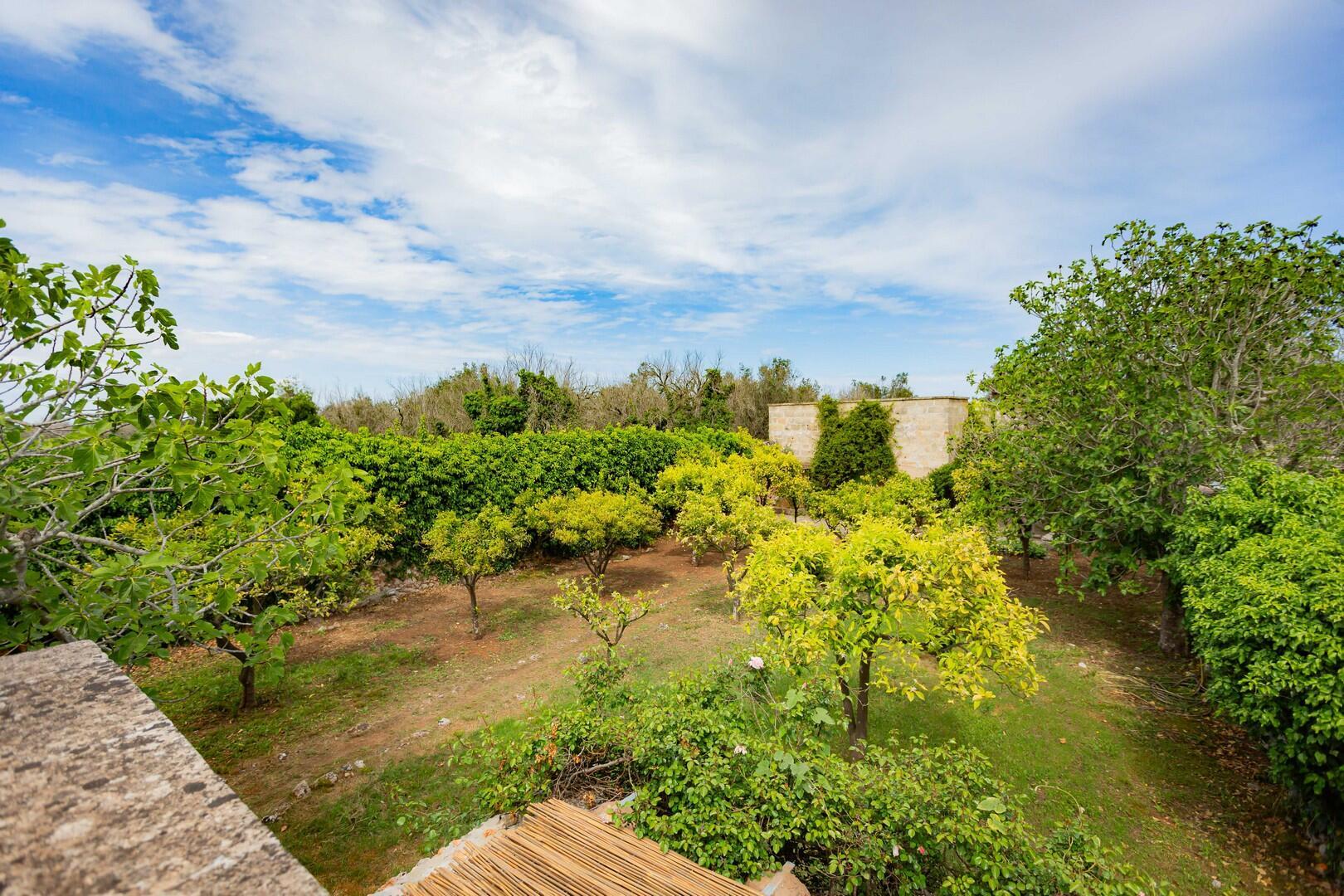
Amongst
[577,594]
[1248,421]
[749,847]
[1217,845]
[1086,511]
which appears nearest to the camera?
[749,847]

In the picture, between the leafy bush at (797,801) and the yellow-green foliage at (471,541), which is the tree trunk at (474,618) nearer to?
the yellow-green foliage at (471,541)

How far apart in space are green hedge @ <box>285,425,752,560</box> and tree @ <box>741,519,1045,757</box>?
28.5 feet

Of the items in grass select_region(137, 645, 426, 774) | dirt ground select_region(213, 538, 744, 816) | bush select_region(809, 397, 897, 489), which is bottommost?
grass select_region(137, 645, 426, 774)

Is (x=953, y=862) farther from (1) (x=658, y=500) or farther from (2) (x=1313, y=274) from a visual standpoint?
(1) (x=658, y=500)

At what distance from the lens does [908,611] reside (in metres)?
4.80

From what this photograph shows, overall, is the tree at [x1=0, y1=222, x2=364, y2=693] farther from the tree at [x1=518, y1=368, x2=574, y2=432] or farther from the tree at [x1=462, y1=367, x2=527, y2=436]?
the tree at [x1=518, y1=368, x2=574, y2=432]

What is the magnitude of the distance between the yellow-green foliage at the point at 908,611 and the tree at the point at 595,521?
20.4 feet

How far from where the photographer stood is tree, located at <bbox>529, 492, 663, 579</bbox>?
10.9 metres

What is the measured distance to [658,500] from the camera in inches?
551

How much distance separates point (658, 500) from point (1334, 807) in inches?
448

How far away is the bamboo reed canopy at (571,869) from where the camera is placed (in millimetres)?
2531

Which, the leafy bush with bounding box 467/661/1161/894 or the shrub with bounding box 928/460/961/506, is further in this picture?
the shrub with bounding box 928/460/961/506

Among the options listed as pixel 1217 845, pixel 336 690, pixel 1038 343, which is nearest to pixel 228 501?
pixel 336 690

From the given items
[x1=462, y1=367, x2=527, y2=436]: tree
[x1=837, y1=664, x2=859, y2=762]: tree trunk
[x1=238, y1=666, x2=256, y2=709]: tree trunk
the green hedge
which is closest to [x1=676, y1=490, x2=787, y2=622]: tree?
[x1=837, y1=664, x2=859, y2=762]: tree trunk
